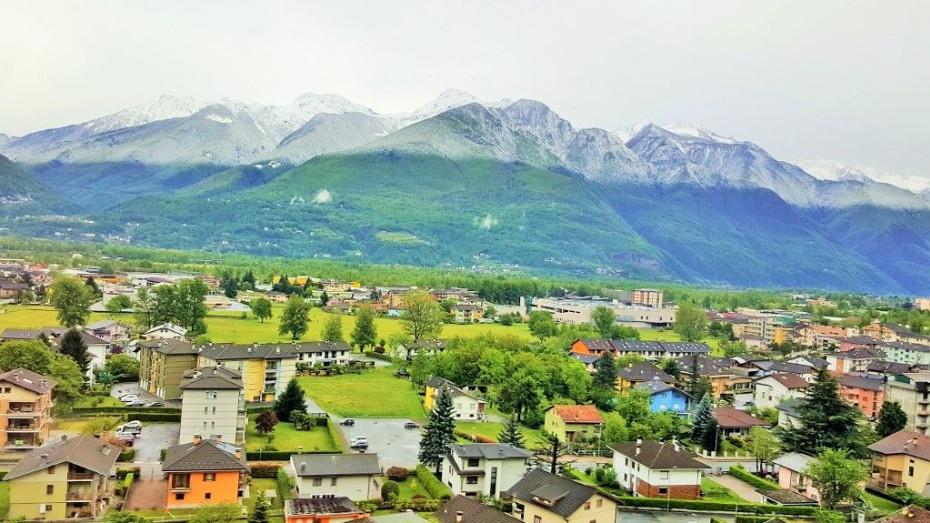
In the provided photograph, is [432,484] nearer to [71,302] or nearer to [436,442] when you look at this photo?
[436,442]

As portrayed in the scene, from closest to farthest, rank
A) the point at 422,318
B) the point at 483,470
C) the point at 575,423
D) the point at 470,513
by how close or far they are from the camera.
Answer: the point at 470,513 → the point at 483,470 → the point at 575,423 → the point at 422,318

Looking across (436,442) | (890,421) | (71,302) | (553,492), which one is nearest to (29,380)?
(436,442)

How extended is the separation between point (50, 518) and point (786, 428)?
3415 cm

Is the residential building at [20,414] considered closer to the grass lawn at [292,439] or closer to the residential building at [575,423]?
the grass lawn at [292,439]

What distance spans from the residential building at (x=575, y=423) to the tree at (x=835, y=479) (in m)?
11.2

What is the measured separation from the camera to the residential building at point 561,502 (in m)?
23.4

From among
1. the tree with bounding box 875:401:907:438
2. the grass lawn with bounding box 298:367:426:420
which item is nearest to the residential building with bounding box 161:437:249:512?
the grass lawn with bounding box 298:367:426:420

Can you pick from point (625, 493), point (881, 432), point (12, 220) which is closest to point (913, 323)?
point (881, 432)

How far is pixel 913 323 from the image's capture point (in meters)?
89.6

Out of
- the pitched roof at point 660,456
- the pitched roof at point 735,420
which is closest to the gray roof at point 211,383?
the pitched roof at point 660,456

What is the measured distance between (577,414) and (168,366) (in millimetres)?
21373

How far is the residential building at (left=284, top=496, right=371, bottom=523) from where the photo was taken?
77.2 feet

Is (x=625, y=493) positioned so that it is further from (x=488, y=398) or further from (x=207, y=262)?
(x=207, y=262)

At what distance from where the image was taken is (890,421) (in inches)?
1586
